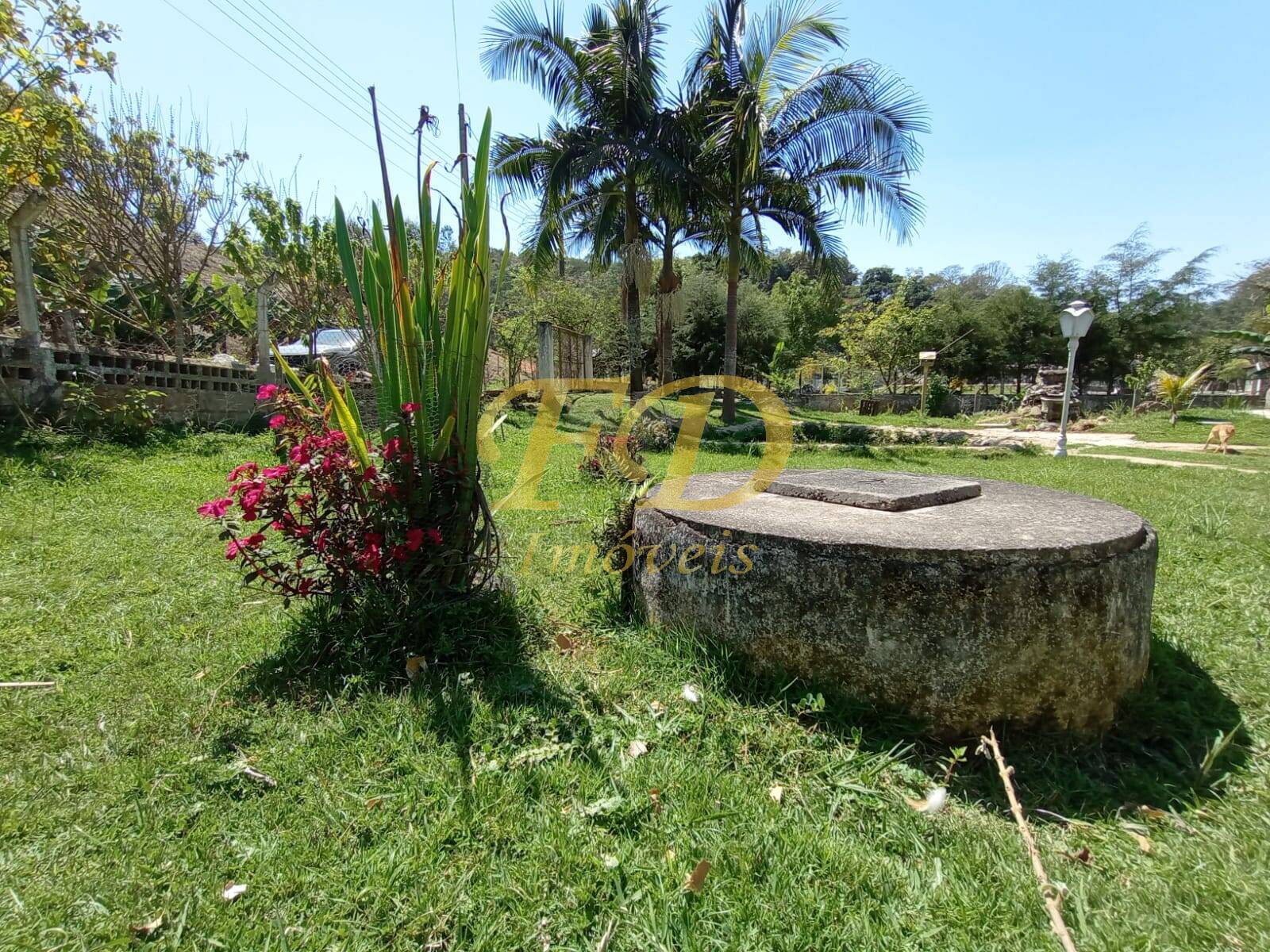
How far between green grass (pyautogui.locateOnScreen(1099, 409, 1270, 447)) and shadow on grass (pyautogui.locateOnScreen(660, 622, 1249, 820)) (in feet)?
44.7

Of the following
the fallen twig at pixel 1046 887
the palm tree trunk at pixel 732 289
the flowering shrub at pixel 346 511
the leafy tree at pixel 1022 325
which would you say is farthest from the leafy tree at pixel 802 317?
the fallen twig at pixel 1046 887

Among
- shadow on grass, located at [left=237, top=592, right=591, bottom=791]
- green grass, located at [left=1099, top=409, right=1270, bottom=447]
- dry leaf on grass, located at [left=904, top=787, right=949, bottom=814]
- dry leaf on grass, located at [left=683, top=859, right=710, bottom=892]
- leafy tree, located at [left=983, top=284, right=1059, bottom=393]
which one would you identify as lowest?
dry leaf on grass, located at [left=904, top=787, right=949, bottom=814]

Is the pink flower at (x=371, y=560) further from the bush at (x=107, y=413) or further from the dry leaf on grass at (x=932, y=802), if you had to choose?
the bush at (x=107, y=413)

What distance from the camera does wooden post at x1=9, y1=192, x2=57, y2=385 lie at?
6.04 meters

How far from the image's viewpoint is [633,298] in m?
12.2

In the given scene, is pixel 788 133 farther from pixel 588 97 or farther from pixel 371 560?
pixel 371 560

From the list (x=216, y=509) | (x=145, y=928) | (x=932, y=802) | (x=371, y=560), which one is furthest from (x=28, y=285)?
(x=932, y=802)

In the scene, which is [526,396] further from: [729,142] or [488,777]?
[488,777]

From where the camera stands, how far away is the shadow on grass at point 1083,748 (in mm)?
1836

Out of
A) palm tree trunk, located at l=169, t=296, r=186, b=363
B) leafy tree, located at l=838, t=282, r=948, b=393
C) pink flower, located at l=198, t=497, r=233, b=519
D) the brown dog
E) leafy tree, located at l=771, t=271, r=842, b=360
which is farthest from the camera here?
leafy tree, located at l=771, t=271, r=842, b=360

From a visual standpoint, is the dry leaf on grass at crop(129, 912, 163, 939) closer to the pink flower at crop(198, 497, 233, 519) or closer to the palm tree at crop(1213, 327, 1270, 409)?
the pink flower at crop(198, 497, 233, 519)

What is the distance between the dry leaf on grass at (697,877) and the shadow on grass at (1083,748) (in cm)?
71

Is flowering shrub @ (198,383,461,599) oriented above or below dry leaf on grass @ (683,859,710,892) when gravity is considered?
above

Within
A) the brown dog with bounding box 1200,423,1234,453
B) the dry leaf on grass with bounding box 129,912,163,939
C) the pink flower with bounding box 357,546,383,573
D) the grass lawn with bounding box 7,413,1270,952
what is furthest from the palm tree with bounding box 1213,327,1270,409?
the dry leaf on grass with bounding box 129,912,163,939
